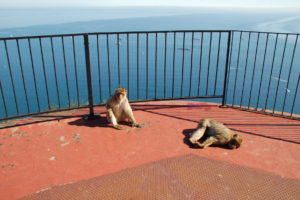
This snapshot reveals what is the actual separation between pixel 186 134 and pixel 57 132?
7.48 ft

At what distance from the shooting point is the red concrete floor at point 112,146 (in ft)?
11.8

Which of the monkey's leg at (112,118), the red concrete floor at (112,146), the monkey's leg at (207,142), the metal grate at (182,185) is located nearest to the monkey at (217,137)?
the monkey's leg at (207,142)

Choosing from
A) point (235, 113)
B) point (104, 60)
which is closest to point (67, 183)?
point (235, 113)

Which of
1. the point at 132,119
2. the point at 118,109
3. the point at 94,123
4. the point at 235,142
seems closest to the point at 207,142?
the point at 235,142

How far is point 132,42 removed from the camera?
300 feet

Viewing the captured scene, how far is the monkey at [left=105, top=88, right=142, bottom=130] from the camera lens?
187 inches

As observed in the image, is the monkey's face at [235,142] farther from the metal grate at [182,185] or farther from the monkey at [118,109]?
the monkey at [118,109]

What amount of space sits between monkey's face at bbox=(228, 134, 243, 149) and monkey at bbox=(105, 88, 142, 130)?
165 centimetres

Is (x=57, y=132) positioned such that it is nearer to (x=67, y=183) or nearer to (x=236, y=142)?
(x=67, y=183)

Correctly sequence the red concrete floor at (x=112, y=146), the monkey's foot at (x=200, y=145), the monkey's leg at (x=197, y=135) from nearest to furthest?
the red concrete floor at (x=112, y=146)
the monkey's foot at (x=200, y=145)
the monkey's leg at (x=197, y=135)

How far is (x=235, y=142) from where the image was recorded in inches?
167

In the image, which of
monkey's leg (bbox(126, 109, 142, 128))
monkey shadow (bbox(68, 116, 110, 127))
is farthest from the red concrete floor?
monkey's leg (bbox(126, 109, 142, 128))

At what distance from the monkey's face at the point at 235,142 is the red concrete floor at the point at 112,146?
3.4 inches

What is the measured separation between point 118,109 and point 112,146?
842mm
